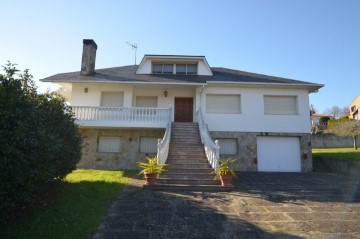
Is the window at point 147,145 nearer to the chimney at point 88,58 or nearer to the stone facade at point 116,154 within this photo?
the stone facade at point 116,154

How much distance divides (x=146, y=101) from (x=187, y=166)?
764 cm

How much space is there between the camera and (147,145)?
47.3ft

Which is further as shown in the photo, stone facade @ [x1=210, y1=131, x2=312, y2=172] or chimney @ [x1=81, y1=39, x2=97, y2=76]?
chimney @ [x1=81, y1=39, x2=97, y2=76]

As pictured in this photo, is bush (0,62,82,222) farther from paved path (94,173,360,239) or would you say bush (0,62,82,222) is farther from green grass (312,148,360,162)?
green grass (312,148,360,162)

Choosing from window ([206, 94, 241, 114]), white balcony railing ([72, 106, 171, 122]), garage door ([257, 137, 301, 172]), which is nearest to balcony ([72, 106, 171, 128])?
white balcony railing ([72, 106, 171, 122])

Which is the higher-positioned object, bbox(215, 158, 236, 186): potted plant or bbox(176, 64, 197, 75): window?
bbox(176, 64, 197, 75): window

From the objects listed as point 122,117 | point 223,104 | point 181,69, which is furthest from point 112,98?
point 223,104

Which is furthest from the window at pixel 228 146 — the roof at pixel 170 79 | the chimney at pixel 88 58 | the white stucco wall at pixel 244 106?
the chimney at pixel 88 58

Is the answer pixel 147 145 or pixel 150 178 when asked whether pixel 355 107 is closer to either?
pixel 147 145

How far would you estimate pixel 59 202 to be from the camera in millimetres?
6211

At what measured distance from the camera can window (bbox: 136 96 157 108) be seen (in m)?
16.5

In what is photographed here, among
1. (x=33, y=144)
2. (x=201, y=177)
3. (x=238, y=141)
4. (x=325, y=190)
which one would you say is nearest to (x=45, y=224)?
(x=33, y=144)

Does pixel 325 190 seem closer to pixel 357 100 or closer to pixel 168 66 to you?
pixel 168 66

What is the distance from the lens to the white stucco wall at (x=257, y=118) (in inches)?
586
